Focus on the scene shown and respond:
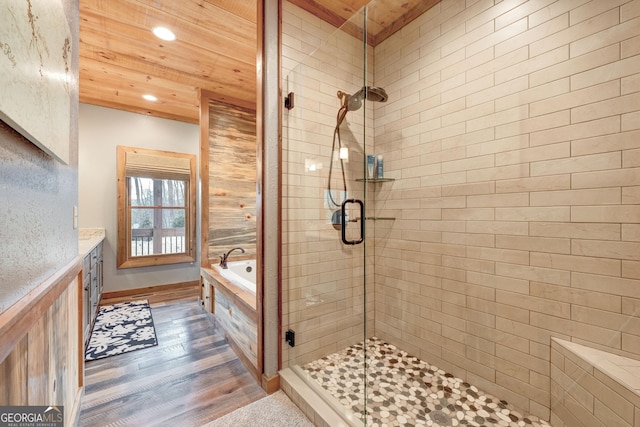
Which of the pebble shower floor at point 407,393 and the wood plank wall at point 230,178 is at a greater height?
the wood plank wall at point 230,178

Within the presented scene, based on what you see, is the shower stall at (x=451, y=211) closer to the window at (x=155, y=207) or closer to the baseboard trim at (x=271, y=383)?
the baseboard trim at (x=271, y=383)

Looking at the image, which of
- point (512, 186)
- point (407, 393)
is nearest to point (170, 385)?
point (407, 393)

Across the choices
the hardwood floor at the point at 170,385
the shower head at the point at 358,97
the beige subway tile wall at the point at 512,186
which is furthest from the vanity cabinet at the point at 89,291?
the beige subway tile wall at the point at 512,186

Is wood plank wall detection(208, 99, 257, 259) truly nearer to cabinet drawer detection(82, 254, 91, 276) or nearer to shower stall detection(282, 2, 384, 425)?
cabinet drawer detection(82, 254, 91, 276)

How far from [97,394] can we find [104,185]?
9.61 ft

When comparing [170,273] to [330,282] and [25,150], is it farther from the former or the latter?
[25,150]

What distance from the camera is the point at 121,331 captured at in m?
2.65

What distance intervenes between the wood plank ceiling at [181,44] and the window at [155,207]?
83 centimetres

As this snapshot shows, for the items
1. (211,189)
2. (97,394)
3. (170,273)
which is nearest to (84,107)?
(211,189)

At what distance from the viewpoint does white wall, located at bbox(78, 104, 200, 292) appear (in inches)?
142

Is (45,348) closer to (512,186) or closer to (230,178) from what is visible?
(512,186)

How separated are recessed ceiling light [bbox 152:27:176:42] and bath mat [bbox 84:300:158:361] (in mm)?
2689

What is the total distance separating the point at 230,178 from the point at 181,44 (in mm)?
1511

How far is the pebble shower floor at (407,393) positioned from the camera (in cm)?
154
